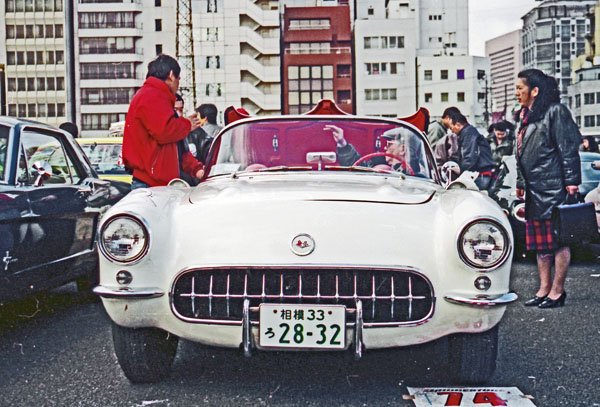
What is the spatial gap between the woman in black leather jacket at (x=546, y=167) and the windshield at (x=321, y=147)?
1652 millimetres

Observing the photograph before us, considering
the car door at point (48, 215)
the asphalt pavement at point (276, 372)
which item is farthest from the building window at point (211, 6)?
the asphalt pavement at point (276, 372)

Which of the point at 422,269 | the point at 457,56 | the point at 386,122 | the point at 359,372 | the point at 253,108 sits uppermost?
the point at 457,56

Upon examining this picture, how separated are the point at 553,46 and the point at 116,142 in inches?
6468

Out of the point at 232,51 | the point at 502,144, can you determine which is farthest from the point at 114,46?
the point at 502,144

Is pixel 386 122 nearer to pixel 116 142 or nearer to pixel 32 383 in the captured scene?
pixel 32 383

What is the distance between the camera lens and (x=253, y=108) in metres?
68.1

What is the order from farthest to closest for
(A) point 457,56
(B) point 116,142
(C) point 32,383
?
(A) point 457,56, (B) point 116,142, (C) point 32,383

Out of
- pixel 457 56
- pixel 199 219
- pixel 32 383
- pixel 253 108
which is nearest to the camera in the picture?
pixel 199 219

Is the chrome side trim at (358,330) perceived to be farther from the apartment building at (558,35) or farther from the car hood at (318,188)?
the apartment building at (558,35)

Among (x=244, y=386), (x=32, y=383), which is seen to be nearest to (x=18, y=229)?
(x=32, y=383)

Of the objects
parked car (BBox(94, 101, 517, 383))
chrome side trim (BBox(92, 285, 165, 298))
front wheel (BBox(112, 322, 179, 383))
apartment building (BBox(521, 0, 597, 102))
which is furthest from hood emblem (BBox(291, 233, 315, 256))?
apartment building (BBox(521, 0, 597, 102))

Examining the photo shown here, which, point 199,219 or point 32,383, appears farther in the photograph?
point 32,383

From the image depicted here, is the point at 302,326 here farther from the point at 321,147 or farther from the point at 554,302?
the point at 554,302

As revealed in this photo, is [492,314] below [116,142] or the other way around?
below
